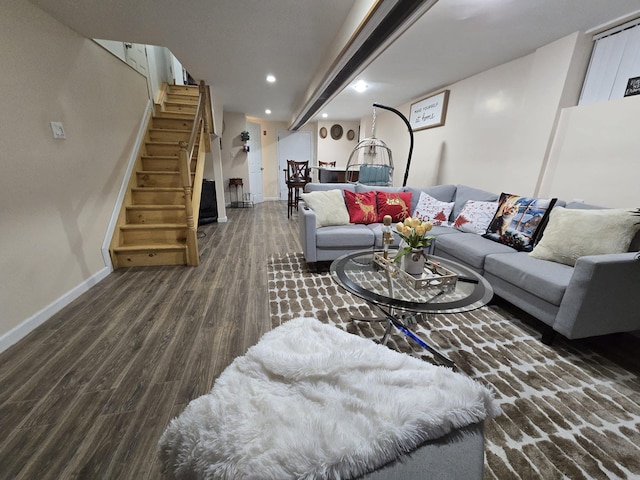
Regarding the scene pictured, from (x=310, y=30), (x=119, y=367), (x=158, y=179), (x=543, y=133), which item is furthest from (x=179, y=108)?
(x=543, y=133)

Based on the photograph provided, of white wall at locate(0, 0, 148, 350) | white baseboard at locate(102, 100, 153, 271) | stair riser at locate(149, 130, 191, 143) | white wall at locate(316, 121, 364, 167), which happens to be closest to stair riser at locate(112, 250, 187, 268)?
white baseboard at locate(102, 100, 153, 271)

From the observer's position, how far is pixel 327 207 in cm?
295

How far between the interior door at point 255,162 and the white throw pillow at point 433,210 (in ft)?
15.8

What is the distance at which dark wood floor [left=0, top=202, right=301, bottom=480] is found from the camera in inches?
41.8

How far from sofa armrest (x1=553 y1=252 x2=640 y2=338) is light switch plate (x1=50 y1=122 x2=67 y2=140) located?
3779 millimetres

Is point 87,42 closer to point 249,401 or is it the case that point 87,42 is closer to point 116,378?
point 116,378

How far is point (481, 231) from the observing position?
104 inches

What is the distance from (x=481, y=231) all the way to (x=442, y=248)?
0.43m

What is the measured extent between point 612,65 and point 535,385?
2579mm

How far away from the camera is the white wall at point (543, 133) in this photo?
6.75 ft

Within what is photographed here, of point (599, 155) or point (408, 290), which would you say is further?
point (599, 155)

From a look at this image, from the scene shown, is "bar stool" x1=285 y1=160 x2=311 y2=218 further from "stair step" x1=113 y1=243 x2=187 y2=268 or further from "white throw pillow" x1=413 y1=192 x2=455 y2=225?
"stair step" x1=113 y1=243 x2=187 y2=268

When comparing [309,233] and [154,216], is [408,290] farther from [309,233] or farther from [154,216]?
[154,216]

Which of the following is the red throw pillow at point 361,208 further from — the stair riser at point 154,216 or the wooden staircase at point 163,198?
the stair riser at point 154,216
